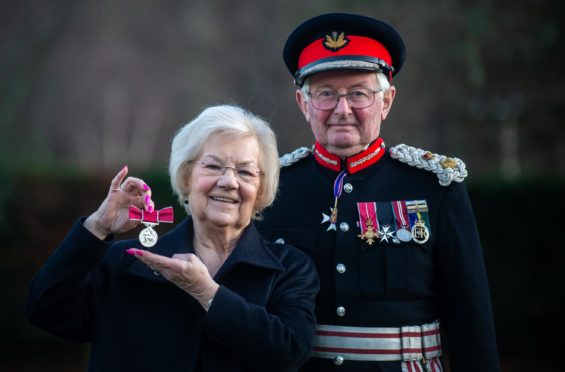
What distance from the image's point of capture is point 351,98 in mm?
3268

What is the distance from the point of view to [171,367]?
2.74 m

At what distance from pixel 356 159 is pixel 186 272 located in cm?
114

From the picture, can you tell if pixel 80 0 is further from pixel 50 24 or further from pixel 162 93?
pixel 162 93

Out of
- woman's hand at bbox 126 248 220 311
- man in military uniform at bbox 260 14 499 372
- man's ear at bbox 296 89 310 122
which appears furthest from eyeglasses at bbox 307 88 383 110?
woman's hand at bbox 126 248 220 311

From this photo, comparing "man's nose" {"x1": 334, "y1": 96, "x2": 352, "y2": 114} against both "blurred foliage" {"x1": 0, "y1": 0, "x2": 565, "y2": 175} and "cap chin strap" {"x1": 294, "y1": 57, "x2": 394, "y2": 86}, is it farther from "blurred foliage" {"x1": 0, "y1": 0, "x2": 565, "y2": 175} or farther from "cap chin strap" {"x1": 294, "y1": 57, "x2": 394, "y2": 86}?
"blurred foliage" {"x1": 0, "y1": 0, "x2": 565, "y2": 175}

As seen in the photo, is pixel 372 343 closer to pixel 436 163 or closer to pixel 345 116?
pixel 436 163

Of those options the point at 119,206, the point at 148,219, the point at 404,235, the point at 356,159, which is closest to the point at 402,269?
the point at 404,235

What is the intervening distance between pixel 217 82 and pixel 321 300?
16957 mm

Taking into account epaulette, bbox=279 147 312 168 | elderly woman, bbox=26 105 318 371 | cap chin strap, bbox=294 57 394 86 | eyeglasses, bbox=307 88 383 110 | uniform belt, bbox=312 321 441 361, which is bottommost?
uniform belt, bbox=312 321 441 361

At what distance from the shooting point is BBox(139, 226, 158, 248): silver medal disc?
2.70m

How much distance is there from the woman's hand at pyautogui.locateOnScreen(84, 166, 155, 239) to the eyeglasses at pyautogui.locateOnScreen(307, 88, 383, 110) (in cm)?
92

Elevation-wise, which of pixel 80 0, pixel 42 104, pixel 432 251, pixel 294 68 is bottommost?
pixel 432 251

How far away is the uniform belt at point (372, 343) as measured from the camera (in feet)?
10.2

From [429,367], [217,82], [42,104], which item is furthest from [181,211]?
[217,82]
